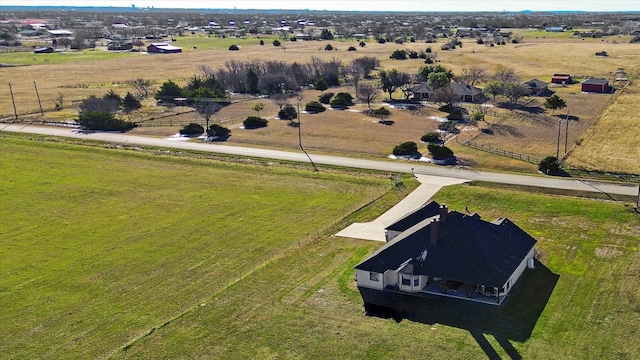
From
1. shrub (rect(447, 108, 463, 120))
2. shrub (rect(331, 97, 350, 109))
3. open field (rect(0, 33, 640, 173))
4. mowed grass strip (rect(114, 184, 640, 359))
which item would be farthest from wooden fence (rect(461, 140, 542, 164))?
shrub (rect(331, 97, 350, 109))

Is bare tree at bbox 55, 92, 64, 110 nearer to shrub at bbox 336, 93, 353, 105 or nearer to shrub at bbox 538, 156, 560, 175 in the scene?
shrub at bbox 336, 93, 353, 105

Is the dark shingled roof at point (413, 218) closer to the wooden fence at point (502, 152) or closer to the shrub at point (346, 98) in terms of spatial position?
the wooden fence at point (502, 152)

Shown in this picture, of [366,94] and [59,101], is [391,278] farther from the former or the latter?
[59,101]

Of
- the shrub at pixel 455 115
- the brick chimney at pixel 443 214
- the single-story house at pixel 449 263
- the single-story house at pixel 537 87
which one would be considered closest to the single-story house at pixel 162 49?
the single-story house at pixel 537 87

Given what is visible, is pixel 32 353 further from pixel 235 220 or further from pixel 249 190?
pixel 249 190

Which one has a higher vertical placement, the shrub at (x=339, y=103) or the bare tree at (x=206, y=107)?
the bare tree at (x=206, y=107)

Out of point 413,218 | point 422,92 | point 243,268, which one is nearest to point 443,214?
point 413,218

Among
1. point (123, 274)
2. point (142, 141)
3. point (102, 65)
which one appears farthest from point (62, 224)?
point (102, 65)
